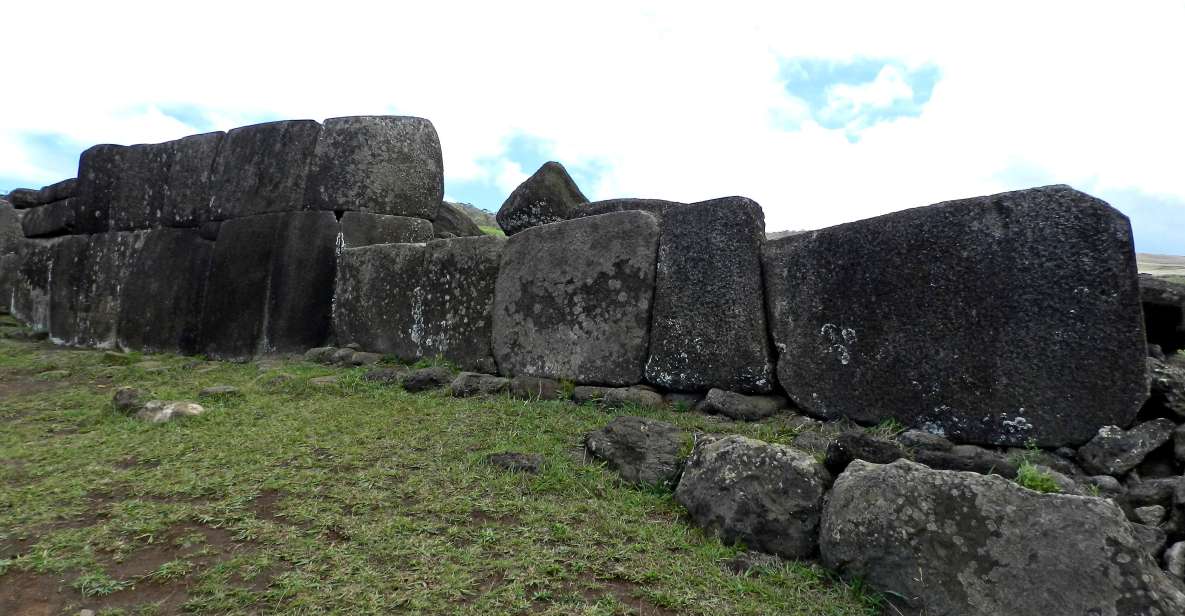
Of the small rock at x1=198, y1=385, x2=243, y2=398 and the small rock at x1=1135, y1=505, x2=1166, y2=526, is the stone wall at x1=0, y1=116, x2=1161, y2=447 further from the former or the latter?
the small rock at x1=198, y1=385, x2=243, y2=398

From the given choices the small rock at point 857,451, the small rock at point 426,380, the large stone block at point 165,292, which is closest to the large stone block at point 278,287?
the large stone block at point 165,292

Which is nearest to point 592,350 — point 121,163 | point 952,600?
point 952,600

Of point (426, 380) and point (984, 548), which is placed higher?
point (426, 380)

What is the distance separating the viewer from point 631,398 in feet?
15.5

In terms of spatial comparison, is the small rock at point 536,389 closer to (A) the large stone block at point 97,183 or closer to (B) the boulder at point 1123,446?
(B) the boulder at point 1123,446

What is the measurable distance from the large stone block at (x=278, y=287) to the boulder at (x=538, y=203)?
2250mm

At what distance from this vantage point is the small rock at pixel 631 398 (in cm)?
468

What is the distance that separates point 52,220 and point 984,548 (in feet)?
41.1

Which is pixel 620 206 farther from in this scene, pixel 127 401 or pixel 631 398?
pixel 127 401

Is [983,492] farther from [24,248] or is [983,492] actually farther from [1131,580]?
[24,248]

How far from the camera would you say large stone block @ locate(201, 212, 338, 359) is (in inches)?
293

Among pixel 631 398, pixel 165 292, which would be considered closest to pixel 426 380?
pixel 631 398

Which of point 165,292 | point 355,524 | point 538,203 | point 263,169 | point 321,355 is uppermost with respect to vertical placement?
point 263,169

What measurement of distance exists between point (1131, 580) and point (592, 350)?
11.4ft
